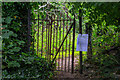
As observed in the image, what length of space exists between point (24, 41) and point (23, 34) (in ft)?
0.73

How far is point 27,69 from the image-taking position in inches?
164

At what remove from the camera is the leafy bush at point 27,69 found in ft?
12.8

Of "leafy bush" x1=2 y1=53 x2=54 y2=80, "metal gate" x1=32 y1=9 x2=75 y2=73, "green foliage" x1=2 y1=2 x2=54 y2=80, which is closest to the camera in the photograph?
"leafy bush" x1=2 y1=53 x2=54 y2=80

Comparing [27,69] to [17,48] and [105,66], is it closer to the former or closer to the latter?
[17,48]

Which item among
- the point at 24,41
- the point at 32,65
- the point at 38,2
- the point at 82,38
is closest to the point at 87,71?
the point at 82,38

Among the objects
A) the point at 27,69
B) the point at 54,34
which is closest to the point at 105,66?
the point at 54,34

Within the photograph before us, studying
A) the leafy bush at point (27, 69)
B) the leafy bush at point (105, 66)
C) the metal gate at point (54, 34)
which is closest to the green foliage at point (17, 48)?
the leafy bush at point (27, 69)

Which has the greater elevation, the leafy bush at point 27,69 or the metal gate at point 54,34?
the metal gate at point 54,34

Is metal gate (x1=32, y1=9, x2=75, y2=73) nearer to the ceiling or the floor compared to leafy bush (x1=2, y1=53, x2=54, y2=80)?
nearer to the ceiling

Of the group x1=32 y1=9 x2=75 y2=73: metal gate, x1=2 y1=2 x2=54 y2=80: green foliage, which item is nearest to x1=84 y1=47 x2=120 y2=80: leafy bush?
x1=32 y1=9 x2=75 y2=73: metal gate

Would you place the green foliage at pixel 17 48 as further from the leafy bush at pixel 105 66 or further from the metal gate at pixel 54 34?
the leafy bush at pixel 105 66

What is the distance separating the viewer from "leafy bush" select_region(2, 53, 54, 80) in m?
3.89

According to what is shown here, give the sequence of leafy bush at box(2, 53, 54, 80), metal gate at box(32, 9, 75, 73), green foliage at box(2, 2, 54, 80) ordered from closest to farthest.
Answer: leafy bush at box(2, 53, 54, 80) < green foliage at box(2, 2, 54, 80) < metal gate at box(32, 9, 75, 73)

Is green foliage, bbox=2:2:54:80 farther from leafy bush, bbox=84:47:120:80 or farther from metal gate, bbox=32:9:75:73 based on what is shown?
leafy bush, bbox=84:47:120:80
